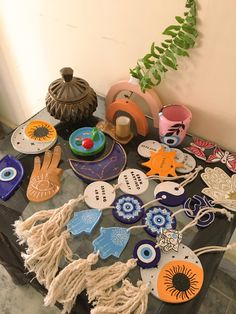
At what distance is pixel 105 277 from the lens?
566 mm

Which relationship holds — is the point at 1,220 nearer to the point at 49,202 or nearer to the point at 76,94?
the point at 49,202

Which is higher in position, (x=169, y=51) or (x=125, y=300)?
(x=169, y=51)

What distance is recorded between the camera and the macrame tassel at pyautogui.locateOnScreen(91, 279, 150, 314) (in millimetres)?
521

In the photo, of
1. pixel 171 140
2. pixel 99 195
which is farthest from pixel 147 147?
pixel 99 195

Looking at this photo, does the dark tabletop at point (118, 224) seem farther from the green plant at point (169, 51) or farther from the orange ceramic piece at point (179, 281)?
the green plant at point (169, 51)

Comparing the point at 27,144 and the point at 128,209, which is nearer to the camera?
the point at 128,209

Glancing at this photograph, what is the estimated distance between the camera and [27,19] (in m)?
0.94

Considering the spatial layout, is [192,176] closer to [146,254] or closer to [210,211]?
[210,211]

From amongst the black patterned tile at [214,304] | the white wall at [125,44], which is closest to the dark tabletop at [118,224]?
the white wall at [125,44]

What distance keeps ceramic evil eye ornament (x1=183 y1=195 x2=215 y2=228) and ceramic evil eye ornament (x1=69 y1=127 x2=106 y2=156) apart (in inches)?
10.2

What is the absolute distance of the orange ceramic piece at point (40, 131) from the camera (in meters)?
0.79

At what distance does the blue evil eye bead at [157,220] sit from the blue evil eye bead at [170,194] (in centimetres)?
A: 2

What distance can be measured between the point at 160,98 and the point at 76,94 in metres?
0.23

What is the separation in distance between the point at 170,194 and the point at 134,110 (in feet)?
0.80
